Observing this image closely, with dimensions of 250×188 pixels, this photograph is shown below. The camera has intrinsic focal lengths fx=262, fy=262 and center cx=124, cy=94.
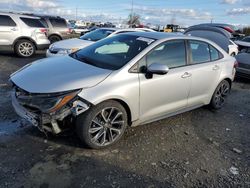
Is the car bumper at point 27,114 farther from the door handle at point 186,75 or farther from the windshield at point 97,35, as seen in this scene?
the windshield at point 97,35

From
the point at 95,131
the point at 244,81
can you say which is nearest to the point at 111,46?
the point at 95,131

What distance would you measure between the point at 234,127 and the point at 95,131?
2848 millimetres

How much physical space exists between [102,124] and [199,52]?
8.18ft

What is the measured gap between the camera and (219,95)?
18.6 ft

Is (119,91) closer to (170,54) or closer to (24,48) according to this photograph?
(170,54)

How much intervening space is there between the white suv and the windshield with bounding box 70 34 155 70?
7015 mm

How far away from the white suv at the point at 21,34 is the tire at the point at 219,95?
27.1ft

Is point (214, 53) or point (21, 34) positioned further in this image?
point (21, 34)

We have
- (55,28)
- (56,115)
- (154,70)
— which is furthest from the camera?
(55,28)

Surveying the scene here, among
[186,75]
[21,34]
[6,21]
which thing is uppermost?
[6,21]

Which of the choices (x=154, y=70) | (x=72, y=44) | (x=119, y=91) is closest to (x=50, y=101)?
(x=119, y=91)

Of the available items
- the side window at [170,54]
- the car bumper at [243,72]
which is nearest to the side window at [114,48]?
the side window at [170,54]

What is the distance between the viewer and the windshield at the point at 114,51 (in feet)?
13.2

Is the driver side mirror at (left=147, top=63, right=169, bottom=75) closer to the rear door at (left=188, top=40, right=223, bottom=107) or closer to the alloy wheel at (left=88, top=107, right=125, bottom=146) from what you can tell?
the alloy wheel at (left=88, top=107, right=125, bottom=146)
